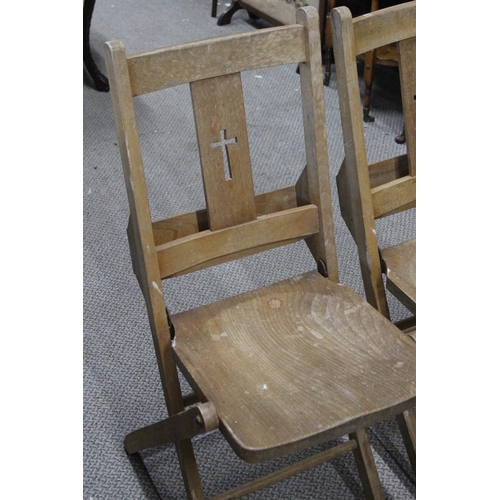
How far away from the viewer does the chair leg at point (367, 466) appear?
1472 mm

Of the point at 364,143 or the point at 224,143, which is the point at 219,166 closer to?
the point at 224,143

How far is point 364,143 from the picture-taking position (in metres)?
1.36

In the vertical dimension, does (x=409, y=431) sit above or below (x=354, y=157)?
below

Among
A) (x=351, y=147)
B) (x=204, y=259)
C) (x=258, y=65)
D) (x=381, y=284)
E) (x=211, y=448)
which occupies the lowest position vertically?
(x=211, y=448)

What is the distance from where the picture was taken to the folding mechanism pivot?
1065 mm

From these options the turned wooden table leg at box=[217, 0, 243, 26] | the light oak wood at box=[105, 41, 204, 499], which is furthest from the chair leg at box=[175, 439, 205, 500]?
the turned wooden table leg at box=[217, 0, 243, 26]

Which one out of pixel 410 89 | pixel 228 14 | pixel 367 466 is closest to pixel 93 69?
pixel 228 14

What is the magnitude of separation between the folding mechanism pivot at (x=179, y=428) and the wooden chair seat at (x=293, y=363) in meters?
0.03

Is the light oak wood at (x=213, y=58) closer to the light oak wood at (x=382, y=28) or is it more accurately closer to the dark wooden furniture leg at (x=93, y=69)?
the light oak wood at (x=382, y=28)

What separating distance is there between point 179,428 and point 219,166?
17.5 inches

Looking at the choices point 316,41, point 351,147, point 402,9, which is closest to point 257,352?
point 351,147

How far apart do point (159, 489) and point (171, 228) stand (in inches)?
23.3
